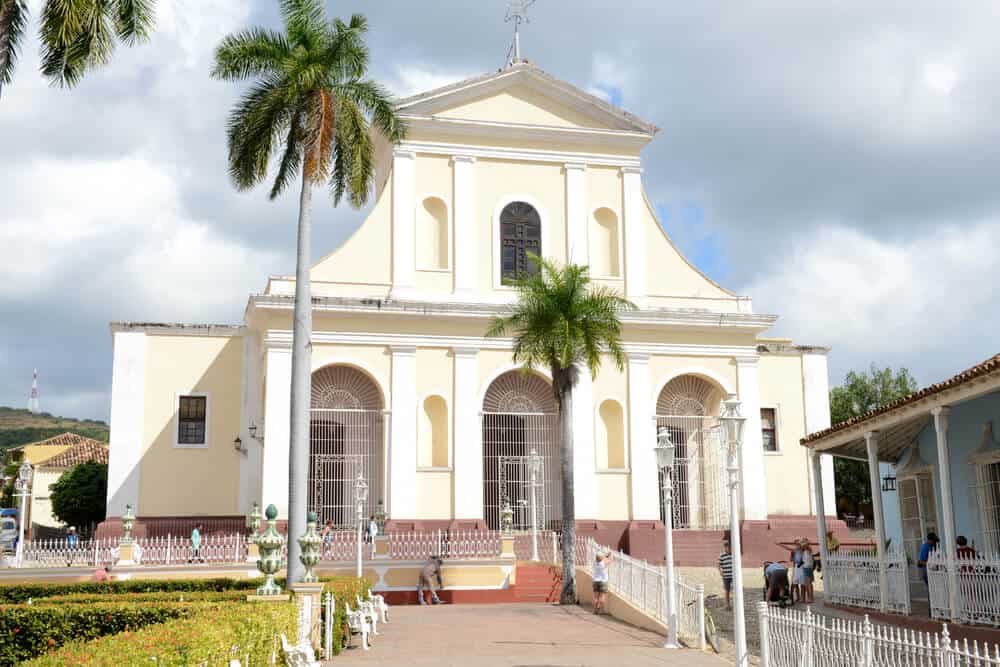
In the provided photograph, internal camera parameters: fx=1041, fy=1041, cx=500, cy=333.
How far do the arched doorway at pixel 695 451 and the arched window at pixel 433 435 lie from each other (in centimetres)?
607

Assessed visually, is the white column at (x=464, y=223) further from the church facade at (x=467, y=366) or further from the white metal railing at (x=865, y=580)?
the white metal railing at (x=865, y=580)

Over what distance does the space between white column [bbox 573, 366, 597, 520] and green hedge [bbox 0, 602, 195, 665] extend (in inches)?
615

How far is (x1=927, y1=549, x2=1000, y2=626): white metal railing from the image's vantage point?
44.7 feet

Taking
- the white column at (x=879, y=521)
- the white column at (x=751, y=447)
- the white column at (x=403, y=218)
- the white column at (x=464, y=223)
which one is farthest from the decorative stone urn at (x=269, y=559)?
the white column at (x=751, y=447)

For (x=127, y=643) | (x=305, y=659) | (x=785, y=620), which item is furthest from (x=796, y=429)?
(x=127, y=643)

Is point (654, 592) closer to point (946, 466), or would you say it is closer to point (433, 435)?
point (946, 466)

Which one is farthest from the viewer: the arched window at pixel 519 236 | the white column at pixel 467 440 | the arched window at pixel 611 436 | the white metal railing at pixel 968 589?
the arched window at pixel 519 236

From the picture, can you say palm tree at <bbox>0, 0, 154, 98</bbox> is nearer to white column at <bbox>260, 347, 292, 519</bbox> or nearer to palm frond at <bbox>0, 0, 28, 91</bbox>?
palm frond at <bbox>0, 0, 28, 91</bbox>

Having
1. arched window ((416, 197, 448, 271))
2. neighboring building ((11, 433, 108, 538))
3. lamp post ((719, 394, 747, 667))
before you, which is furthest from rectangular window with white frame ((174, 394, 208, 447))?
neighboring building ((11, 433, 108, 538))

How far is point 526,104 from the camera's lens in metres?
29.7

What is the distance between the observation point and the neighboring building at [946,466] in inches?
556

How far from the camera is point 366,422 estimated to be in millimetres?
27594

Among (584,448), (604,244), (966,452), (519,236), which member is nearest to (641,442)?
(584,448)

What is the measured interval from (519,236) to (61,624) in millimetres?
18281
